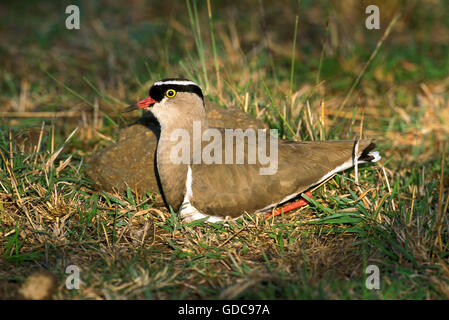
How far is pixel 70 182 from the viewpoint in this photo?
4.70m

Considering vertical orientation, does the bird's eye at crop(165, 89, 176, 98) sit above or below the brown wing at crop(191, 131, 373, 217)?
above

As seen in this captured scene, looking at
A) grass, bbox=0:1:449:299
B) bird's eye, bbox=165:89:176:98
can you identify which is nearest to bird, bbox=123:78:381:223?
bird's eye, bbox=165:89:176:98

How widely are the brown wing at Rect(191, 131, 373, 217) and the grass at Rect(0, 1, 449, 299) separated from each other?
0.16 meters

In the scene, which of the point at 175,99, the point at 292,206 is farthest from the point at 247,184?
the point at 175,99

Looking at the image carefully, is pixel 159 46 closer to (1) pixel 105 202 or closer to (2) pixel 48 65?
(2) pixel 48 65

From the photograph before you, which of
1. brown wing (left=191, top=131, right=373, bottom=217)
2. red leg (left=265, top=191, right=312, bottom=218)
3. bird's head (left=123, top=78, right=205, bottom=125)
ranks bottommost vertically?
red leg (left=265, top=191, right=312, bottom=218)

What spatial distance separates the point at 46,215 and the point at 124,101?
2.28m

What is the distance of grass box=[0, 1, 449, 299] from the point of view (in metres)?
3.48

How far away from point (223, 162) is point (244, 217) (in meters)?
0.50

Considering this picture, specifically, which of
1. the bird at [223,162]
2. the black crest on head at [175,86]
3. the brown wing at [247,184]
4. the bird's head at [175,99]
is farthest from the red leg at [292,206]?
the black crest on head at [175,86]

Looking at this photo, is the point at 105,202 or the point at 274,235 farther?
the point at 105,202

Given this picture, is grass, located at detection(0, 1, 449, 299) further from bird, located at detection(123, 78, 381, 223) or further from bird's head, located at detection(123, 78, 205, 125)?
bird's head, located at detection(123, 78, 205, 125)

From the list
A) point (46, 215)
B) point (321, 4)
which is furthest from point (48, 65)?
point (321, 4)

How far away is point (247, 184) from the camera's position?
4160 millimetres
